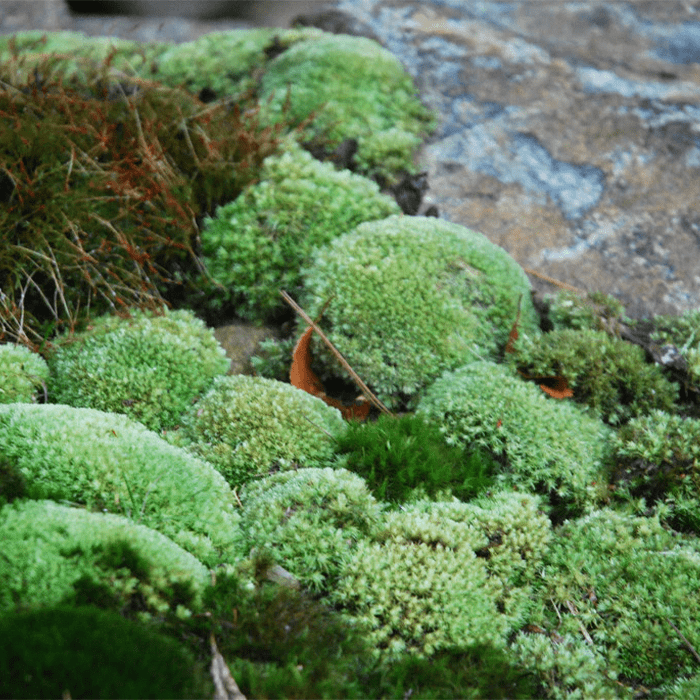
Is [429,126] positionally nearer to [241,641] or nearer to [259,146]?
[259,146]

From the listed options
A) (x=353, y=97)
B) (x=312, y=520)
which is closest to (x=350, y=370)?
Result: (x=312, y=520)

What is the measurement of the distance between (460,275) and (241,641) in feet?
9.15

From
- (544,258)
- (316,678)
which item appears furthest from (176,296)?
(316,678)

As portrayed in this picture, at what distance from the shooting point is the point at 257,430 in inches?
129

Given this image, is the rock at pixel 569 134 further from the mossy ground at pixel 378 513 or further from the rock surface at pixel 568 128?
the mossy ground at pixel 378 513

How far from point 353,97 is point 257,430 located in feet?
11.9

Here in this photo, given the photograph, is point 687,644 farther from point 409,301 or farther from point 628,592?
point 409,301

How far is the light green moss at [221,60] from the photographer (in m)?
6.29

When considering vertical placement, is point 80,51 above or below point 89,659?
above

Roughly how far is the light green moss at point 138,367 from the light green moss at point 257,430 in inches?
A: 7.0

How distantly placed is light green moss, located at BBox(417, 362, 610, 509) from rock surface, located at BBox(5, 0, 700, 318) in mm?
1293

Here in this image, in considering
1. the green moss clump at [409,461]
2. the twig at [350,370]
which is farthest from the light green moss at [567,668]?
the twig at [350,370]

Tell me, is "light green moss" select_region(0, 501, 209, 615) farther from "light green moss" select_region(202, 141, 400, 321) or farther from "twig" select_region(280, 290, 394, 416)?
"light green moss" select_region(202, 141, 400, 321)

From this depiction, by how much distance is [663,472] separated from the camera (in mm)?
3211
